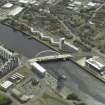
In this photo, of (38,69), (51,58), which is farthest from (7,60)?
(51,58)

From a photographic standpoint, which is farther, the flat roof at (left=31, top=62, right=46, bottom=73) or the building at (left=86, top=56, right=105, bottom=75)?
the building at (left=86, top=56, right=105, bottom=75)

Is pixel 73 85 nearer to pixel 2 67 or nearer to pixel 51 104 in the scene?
pixel 51 104

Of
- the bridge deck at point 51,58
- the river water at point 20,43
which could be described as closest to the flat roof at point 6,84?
the bridge deck at point 51,58

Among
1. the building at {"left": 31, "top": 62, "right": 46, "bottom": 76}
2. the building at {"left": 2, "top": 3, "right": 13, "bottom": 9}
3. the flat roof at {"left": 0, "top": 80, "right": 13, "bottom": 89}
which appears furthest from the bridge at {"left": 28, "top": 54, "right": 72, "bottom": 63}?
the building at {"left": 2, "top": 3, "right": 13, "bottom": 9}

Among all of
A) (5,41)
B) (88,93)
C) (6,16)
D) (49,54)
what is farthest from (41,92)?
(6,16)

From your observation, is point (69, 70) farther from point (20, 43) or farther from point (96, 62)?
point (20, 43)

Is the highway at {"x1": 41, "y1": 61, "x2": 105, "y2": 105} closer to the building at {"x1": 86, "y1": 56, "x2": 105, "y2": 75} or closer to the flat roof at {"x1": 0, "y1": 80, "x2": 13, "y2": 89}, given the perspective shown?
the building at {"x1": 86, "y1": 56, "x2": 105, "y2": 75}

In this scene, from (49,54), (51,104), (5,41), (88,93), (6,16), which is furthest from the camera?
(6,16)
